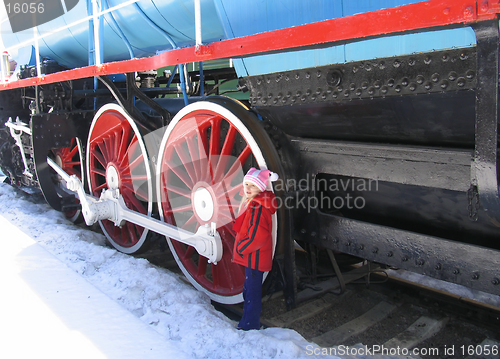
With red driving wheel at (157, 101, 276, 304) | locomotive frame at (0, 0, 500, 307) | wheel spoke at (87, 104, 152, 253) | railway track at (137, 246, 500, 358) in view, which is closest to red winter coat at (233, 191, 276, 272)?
locomotive frame at (0, 0, 500, 307)

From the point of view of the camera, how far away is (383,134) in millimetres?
1961

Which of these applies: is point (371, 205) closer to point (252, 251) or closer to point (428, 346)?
point (252, 251)

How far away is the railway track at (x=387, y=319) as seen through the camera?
245 cm

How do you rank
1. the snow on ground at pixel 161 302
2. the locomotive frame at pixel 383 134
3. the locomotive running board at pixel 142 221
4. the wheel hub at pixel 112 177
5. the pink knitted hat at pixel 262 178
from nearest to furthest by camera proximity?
the locomotive frame at pixel 383 134 → the snow on ground at pixel 161 302 → the pink knitted hat at pixel 262 178 → the locomotive running board at pixel 142 221 → the wheel hub at pixel 112 177

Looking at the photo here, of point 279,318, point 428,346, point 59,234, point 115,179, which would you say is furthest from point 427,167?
point 59,234

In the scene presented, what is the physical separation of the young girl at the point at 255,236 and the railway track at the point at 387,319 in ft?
0.81

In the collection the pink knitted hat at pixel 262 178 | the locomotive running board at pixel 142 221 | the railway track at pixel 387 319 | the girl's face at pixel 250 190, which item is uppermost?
the pink knitted hat at pixel 262 178

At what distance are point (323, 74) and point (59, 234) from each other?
11.1 ft

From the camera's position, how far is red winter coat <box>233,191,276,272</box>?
2.39 m

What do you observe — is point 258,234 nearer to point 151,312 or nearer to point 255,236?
point 255,236

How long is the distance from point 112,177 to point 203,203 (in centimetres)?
156

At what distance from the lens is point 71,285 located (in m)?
3.07

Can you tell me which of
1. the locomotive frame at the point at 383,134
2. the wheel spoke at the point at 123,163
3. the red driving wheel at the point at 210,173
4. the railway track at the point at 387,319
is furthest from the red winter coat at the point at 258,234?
the wheel spoke at the point at 123,163

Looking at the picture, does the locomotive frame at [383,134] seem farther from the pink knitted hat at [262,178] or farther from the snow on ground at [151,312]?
the snow on ground at [151,312]
